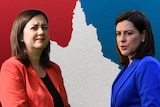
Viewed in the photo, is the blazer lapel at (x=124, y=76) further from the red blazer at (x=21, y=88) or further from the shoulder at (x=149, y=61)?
the red blazer at (x=21, y=88)

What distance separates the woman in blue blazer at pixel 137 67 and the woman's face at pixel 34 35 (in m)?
0.40

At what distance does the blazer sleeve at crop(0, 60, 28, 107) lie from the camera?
1.46 m

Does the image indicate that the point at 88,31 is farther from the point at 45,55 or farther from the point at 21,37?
the point at 21,37

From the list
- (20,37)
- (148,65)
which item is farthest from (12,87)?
(148,65)

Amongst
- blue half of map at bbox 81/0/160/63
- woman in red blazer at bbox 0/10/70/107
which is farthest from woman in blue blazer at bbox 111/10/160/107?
blue half of map at bbox 81/0/160/63

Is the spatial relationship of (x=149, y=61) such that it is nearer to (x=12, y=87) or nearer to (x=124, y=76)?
(x=124, y=76)

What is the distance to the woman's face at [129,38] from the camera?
4.81 ft

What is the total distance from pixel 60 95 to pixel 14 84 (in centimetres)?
28

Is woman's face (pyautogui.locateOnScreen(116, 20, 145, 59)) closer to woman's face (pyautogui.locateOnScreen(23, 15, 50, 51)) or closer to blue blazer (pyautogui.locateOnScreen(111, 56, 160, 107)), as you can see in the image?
blue blazer (pyautogui.locateOnScreen(111, 56, 160, 107))

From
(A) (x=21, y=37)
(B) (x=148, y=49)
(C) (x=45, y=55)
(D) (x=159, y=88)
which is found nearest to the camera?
(D) (x=159, y=88)

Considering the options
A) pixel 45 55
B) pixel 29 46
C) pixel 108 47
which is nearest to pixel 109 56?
pixel 108 47

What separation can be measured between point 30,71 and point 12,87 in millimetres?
152

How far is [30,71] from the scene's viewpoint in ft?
5.22

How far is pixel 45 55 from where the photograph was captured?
70.2 inches
